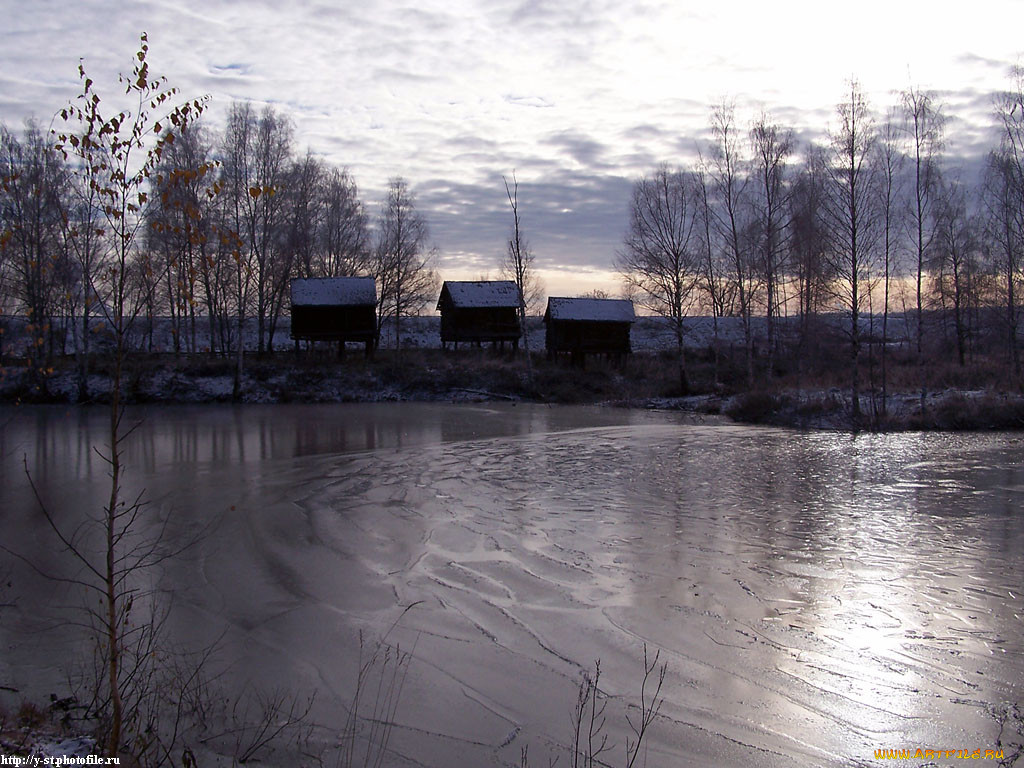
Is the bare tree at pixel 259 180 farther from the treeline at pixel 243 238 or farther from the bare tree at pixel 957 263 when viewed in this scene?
the bare tree at pixel 957 263

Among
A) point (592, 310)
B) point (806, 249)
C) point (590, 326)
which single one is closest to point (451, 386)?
point (590, 326)

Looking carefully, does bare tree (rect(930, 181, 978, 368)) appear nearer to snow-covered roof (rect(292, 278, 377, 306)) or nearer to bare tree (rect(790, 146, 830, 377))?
bare tree (rect(790, 146, 830, 377))

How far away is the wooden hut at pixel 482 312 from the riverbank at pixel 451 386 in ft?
11.6

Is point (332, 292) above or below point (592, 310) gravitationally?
above

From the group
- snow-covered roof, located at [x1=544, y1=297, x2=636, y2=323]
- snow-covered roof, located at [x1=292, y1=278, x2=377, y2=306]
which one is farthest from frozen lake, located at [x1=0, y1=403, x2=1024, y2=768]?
snow-covered roof, located at [x1=544, y1=297, x2=636, y2=323]

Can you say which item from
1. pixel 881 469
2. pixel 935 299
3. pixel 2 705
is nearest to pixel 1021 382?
pixel 881 469

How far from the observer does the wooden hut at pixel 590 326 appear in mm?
41062

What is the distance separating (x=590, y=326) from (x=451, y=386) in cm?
1049

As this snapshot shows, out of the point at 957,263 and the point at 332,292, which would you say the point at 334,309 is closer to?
the point at 332,292

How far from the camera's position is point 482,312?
144 feet

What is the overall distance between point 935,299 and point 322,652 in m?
38.2

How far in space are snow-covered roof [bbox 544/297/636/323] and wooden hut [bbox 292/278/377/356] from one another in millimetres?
9906

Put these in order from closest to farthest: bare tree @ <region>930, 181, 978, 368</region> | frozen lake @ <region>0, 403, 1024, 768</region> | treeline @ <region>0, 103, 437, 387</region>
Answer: frozen lake @ <region>0, 403, 1024, 768</region>
treeline @ <region>0, 103, 437, 387</region>
bare tree @ <region>930, 181, 978, 368</region>

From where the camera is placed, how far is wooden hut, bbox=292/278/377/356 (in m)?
38.4
